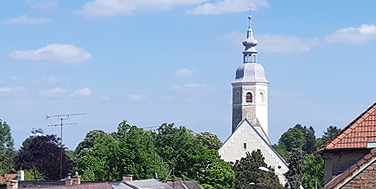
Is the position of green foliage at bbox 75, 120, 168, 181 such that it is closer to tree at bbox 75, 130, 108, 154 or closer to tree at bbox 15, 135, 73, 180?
tree at bbox 15, 135, 73, 180

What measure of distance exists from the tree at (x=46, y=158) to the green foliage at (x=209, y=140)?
77.7ft

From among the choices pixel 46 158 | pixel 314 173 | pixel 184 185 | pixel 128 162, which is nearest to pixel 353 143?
pixel 184 185

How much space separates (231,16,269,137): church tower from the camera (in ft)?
412

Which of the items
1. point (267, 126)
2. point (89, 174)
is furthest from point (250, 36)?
point (89, 174)

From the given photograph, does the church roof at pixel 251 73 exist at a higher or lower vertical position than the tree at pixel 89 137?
higher

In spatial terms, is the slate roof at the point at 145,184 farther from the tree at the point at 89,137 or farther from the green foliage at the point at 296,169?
the tree at the point at 89,137

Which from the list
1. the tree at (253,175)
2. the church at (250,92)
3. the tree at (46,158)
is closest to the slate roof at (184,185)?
the tree at (253,175)

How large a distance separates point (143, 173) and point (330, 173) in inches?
1814

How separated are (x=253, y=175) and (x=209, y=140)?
2824 centimetres

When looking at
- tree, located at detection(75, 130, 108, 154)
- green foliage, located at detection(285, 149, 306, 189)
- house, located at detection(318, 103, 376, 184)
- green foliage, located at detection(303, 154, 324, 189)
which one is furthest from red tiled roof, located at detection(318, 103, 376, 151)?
tree, located at detection(75, 130, 108, 154)

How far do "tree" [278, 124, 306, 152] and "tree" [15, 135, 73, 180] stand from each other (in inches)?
4012

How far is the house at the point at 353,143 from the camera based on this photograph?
1834 centimetres

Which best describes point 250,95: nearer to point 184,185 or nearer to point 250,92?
point 250,92

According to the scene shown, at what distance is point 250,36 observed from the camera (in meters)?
132
